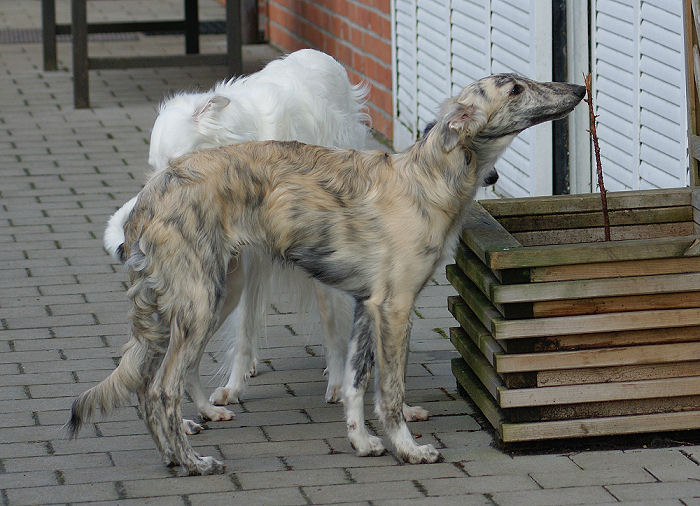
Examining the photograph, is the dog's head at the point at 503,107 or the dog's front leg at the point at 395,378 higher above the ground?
the dog's head at the point at 503,107

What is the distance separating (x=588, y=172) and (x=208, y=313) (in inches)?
127

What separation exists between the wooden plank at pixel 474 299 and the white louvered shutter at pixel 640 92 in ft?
4.12

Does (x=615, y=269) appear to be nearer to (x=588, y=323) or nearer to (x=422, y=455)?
(x=588, y=323)

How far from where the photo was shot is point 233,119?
190 inches

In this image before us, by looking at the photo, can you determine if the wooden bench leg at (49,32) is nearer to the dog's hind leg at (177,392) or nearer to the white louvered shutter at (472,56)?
the white louvered shutter at (472,56)

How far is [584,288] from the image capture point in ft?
13.5

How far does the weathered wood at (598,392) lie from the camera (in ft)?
13.7

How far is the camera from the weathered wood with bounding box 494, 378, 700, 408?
165 inches

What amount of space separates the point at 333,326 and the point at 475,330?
0.78m

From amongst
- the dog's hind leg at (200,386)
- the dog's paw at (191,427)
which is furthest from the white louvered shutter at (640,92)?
the dog's paw at (191,427)

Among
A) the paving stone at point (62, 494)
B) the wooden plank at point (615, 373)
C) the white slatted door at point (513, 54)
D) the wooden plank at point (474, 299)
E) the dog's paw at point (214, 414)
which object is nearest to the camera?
the paving stone at point (62, 494)

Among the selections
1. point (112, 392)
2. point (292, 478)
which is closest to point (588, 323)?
point (292, 478)

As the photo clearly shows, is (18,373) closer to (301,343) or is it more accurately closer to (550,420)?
(301,343)

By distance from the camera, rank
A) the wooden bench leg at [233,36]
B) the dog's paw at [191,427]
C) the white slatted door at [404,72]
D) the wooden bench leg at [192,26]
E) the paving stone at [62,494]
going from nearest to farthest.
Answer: the paving stone at [62,494], the dog's paw at [191,427], the white slatted door at [404,72], the wooden bench leg at [233,36], the wooden bench leg at [192,26]
